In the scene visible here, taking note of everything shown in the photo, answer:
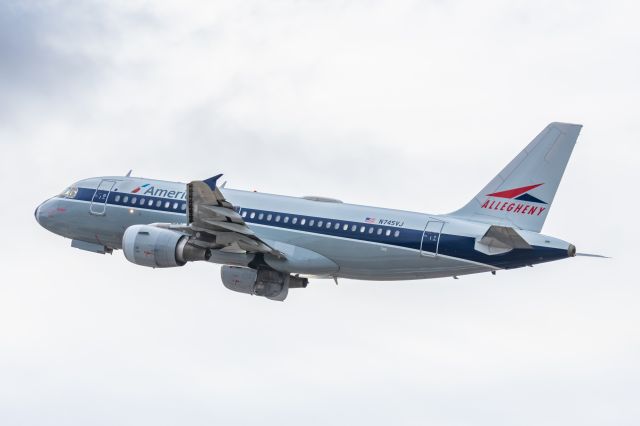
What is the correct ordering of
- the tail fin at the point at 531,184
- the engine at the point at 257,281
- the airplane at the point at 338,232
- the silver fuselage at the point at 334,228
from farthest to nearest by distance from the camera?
the engine at the point at 257,281 < the tail fin at the point at 531,184 < the silver fuselage at the point at 334,228 < the airplane at the point at 338,232

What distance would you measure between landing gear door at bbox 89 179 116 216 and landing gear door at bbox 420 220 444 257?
1762 cm

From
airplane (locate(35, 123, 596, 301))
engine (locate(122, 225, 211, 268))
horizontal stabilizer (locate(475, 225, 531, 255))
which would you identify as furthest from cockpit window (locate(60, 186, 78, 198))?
horizontal stabilizer (locate(475, 225, 531, 255))

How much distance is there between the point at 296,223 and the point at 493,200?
383 inches

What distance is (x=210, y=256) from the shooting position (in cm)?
7181

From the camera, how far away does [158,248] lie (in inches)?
2761

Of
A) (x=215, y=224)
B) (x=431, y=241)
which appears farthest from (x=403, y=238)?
(x=215, y=224)

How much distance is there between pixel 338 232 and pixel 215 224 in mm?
6033

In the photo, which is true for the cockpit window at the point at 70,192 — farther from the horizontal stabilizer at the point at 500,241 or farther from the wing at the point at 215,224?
the horizontal stabilizer at the point at 500,241

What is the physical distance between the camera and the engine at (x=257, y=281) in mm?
73500

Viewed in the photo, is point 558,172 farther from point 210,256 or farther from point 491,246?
point 210,256

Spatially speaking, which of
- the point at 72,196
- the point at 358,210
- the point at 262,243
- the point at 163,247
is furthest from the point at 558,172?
the point at 72,196

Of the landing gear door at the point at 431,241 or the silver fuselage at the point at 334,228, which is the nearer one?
the silver fuselage at the point at 334,228

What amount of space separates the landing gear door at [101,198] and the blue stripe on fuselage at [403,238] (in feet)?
4.25

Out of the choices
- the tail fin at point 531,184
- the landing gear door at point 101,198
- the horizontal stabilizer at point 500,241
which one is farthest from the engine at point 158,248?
the horizontal stabilizer at point 500,241
